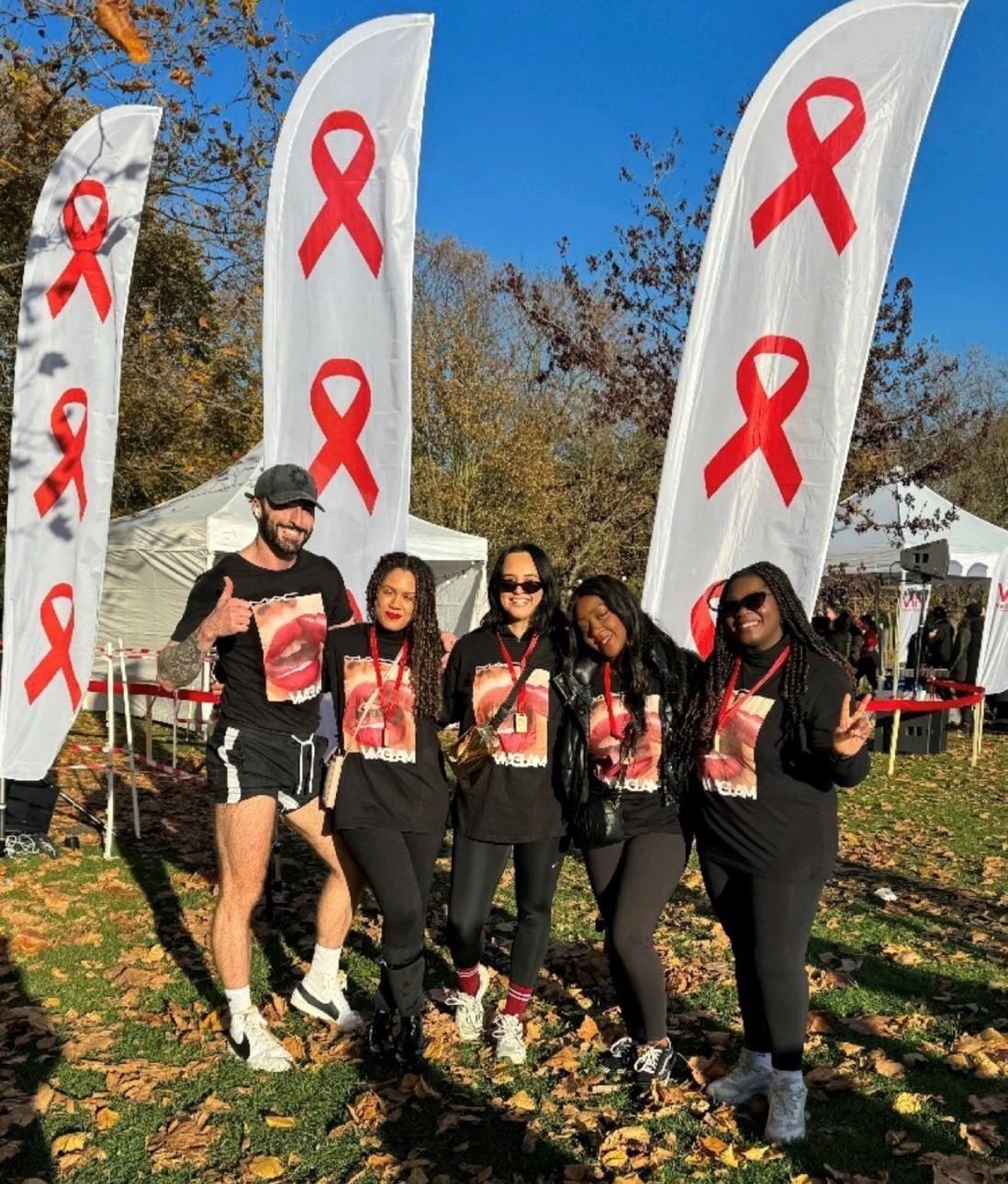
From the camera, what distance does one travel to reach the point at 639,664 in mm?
3559

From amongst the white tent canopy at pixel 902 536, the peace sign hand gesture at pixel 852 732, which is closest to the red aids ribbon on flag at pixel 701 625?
the peace sign hand gesture at pixel 852 732

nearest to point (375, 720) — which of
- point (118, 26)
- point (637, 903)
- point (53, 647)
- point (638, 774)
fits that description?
point (638, 774)

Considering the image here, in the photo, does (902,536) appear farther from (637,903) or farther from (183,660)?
(183,660)

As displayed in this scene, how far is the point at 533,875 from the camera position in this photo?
12.0 ft

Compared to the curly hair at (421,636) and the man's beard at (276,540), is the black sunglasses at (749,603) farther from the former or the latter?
the man's beard at (276,540)

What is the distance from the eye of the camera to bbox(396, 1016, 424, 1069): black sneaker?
12.3 feet

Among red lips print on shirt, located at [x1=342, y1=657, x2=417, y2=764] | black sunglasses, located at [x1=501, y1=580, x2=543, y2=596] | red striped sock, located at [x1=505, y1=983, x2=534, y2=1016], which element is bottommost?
red striped sock, located at [x1=505, y1=983, x2=534, y2=1016]

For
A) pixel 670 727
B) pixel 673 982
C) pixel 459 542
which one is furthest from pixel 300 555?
pixel 459 542

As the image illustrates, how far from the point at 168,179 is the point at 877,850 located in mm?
10012

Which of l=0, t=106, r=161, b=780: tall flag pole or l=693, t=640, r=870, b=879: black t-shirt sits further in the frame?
l=0, t=106, r=161, b=780: tall flag pole

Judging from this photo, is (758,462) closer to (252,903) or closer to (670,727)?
(670,727)

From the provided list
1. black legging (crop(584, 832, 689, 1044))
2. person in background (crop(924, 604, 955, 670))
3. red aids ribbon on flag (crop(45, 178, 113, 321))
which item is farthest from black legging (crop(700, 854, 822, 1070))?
person in background (crop(924, 604, 955, 670))

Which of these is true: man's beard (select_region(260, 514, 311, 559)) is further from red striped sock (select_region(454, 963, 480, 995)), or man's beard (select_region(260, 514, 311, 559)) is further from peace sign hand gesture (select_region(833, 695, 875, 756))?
peace sign hand gesture (select_region(833, 695, 875, 756))

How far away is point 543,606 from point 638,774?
28.4 inches
